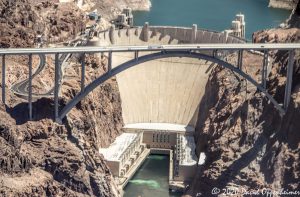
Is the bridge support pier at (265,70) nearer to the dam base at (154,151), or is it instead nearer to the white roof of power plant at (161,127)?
the dam base at (154,151)

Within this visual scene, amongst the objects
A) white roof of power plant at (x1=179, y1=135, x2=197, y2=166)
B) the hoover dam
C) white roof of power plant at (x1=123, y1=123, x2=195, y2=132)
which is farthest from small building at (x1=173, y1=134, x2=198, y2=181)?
white roof of power plant at (x1=123, y1=123, x2=195, y2=132)

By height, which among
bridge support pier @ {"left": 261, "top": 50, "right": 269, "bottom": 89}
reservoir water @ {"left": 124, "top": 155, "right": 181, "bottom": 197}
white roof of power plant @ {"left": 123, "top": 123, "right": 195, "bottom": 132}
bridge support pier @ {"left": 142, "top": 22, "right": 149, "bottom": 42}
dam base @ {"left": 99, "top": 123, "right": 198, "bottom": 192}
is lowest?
reservoir water @ {"left": 124, "top": 155, "right": 181, "bottom": 197}

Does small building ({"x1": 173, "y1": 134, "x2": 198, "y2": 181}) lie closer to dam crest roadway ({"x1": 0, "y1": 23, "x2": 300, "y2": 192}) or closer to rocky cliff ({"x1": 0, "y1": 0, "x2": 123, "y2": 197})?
dam crest roadway ({"x1": 0, "y1": 23, "x2": 300, "y2": 192})

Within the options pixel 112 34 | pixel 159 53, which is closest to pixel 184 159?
pixel 159 53

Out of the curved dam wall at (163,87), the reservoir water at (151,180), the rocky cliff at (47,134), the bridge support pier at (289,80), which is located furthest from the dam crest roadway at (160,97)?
the bridge support pier at (289,80)

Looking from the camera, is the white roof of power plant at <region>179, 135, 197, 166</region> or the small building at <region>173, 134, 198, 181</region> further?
the white roof of power plant at <region>179, 135, 197, 166</region>

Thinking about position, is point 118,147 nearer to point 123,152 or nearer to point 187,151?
point 123,152

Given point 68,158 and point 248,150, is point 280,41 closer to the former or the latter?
point 248,150

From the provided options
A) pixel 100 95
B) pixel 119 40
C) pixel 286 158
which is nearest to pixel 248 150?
pixel 286 158
